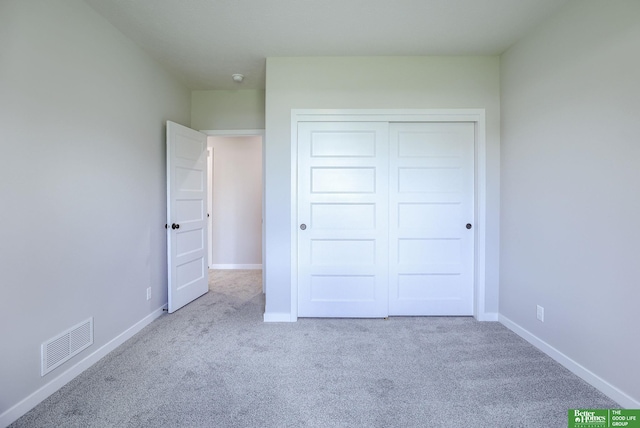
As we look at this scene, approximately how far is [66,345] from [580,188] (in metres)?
3.63

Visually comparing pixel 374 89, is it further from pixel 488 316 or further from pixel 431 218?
pixel 488 316

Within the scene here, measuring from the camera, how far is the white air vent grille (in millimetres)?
1708

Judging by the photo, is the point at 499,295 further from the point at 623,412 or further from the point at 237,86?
the point at 237,86

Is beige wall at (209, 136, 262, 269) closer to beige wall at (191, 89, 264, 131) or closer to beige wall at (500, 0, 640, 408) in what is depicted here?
beige wall at (191, 89, 264, 131)

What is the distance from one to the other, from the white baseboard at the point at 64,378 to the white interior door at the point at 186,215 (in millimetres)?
516

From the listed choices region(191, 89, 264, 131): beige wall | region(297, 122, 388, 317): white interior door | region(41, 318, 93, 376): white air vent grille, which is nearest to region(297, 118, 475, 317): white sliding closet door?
region(297, 122, 388, 317): white interior door

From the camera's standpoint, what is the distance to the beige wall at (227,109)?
3533mm

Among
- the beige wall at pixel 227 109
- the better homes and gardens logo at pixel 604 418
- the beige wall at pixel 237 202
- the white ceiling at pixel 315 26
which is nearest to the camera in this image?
the better homes and gardens logo at pixel 604 418

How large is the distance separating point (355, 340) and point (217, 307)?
64.7 inches

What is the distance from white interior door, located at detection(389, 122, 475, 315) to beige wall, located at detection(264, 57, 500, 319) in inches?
8.9

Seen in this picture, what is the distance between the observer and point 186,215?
3.13m

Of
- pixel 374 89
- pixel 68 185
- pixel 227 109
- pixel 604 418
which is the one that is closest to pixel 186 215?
pixel 68 185

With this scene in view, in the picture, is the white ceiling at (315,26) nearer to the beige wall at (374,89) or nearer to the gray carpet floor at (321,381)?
the beige wall at (374,89)

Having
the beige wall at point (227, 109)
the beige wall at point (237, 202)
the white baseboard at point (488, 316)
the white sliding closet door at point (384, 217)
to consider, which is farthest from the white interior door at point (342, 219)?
the beige wall at point (237, 202)
